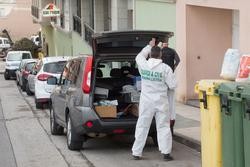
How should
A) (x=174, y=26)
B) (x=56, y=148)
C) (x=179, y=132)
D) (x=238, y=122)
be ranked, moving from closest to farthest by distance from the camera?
(x=238, y=122) → (x=56, y=148) → (x=179, y=132) → (x=174, y=26)

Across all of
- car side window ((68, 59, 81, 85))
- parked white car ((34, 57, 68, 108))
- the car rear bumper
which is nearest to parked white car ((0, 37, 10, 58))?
parked white car ((34, 57, 68, 108))

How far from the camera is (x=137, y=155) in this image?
9.64 meters

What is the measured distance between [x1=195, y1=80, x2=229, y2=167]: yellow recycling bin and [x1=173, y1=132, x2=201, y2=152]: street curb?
2.91 metres

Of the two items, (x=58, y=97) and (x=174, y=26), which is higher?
(x=174, y=26)

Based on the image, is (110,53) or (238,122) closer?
(238,122)

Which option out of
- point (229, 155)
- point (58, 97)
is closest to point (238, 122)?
point (229, 155)

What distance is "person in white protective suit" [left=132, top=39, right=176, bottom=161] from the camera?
9.32m

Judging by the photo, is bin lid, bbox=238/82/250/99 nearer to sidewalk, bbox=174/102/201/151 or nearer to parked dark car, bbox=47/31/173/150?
parked dark car, bbox=47/31/173/150

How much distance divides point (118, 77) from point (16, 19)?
7517cm

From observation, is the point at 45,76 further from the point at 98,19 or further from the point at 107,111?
the point at 98,19

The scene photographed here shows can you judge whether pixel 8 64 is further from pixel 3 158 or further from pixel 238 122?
pixel 238 122

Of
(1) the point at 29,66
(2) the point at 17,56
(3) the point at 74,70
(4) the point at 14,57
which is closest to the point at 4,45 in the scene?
(2) the point at 17,56

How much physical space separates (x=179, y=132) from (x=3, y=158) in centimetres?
344

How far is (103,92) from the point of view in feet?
34.9
